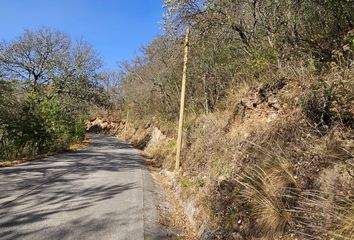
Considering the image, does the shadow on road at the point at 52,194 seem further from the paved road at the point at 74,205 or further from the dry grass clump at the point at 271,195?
the dry grass clump at the point at 271,195

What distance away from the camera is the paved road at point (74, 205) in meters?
6.36

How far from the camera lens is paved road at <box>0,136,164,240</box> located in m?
6.36

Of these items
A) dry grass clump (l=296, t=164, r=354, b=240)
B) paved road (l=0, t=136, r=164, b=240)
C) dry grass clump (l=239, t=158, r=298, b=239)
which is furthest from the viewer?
paved road (l=0, t=136, r=164, b=240)

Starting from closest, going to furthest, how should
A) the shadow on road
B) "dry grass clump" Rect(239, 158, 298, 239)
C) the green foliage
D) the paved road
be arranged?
"dry grass clump" Rect(239, 158, 298, 239) → the paved road → the shadow on road → the green foliage

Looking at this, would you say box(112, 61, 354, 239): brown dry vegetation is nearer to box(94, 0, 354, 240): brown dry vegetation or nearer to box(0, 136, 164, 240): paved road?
box(94, 0, 354, 240): brown dry vegetation

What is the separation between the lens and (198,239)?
21.8 feet

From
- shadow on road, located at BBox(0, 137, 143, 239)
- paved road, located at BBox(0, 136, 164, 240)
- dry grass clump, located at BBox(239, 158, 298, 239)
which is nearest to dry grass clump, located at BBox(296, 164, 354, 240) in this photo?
dry grass clump, located at BBox(239, 158, 298, 239)

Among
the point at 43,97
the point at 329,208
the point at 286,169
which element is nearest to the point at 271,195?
the point at 286,169

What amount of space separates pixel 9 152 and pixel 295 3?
14935mm

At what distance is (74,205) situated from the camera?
8.11 metres

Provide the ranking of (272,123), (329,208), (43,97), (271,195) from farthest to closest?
(43,97) < (272,123) < (271,195) < (329,208)

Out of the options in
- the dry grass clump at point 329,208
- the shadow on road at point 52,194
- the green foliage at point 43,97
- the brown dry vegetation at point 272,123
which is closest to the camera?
the dry grass clump at point 329,208

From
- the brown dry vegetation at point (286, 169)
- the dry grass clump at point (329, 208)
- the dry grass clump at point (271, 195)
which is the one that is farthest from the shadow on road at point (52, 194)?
the dry grass clump at point (329, 208)

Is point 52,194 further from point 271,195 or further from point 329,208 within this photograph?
point 329,208
